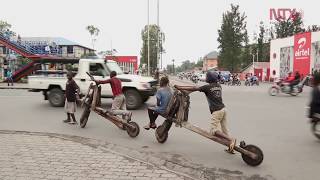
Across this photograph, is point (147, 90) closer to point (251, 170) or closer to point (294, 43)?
point (251, 170)

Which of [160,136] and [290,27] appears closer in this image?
[160,136]

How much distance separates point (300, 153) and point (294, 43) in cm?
4186

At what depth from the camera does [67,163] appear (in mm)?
6082

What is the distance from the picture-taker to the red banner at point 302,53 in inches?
1624

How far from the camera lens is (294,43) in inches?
1807

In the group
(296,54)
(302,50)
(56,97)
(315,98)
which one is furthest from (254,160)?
(296,54)

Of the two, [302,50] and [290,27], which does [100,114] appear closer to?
[302,50]

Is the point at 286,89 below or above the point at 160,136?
above

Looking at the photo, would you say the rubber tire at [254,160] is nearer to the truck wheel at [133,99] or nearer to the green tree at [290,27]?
the truck wheel at [133,99]

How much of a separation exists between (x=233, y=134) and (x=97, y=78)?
6535 millimetres

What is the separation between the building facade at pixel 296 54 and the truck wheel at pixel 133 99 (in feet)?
96.7

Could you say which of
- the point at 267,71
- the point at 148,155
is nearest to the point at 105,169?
the point at 148,155

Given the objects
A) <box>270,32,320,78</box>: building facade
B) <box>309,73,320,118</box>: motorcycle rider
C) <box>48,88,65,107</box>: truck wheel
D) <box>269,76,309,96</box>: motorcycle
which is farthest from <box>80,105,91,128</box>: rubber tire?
<box>270,32,320,78</box>: building facade

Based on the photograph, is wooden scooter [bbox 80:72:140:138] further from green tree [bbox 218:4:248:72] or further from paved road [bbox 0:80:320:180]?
green tree [bbox 218:4:248:72]
